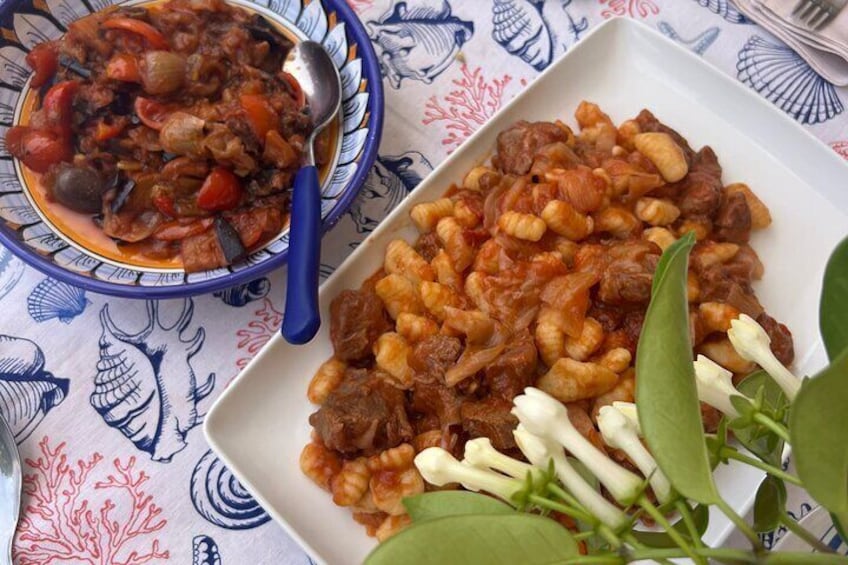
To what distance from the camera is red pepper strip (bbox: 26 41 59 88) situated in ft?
5.42

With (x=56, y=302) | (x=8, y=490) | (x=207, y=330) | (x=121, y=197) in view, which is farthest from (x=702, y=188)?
(x=8, y=490)

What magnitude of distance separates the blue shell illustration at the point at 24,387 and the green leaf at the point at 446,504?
1063mm

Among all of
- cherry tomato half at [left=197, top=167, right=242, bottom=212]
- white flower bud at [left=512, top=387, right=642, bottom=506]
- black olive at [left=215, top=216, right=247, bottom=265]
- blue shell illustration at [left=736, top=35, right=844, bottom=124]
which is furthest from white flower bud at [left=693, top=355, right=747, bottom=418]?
blue shell illustration at [left=736, top=35, right=844, bottom=124]

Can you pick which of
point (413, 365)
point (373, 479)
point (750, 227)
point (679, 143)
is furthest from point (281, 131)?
point (750, 227)

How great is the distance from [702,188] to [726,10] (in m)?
0.70

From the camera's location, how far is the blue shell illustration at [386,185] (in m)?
1.73

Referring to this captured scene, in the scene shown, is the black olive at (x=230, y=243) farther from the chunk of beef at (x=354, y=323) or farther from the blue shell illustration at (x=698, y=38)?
the blue shell illustration at (x=698, y=38)

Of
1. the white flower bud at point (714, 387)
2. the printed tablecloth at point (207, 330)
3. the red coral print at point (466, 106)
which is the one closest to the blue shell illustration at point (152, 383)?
the printed tablecloth at point (207, 330)

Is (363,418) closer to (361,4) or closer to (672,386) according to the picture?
(672,386)

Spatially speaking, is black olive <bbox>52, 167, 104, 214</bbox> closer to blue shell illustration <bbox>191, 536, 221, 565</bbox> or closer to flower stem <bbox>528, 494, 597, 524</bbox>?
blue shell illustration <bbox>191, 536, 221, 565</bbox>

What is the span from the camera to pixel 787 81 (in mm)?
1904

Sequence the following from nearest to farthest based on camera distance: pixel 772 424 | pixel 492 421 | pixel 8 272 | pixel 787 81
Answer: pixel 772 424 → pixel 492 421 → pixel 8 272 → pixel 787 81

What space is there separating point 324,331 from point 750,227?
951 mm

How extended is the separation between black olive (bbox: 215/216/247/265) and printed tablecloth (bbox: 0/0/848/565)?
0.62ft
